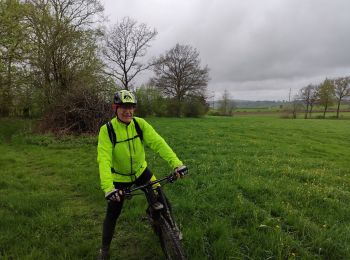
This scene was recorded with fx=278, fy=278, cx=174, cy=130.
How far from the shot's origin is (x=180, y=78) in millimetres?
54719

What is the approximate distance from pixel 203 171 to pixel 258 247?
455 cm

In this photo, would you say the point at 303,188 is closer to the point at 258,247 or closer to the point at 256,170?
the point at 256,170

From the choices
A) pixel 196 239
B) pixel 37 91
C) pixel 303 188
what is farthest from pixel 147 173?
pixel 37 91

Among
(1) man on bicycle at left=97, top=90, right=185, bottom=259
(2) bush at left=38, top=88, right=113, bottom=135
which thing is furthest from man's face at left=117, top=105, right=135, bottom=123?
(2) bush at left=38, top=88, right=113, bottom=135

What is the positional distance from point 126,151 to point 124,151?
1.1 inches

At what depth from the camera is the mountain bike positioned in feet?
11.5

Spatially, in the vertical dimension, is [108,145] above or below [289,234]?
above

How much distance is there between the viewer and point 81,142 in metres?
15.9

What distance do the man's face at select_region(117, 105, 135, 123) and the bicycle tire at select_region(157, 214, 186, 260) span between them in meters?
1.43

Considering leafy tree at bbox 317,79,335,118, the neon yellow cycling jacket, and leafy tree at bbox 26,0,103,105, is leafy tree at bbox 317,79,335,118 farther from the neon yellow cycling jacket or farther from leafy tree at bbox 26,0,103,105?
the neon yellow cycling jacket

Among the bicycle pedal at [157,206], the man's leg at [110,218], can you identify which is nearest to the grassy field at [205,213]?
the man's leg at [110,218]

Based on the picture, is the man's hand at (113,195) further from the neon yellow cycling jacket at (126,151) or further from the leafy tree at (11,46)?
the leafy tree at (11,46)

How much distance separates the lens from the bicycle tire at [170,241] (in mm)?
3475

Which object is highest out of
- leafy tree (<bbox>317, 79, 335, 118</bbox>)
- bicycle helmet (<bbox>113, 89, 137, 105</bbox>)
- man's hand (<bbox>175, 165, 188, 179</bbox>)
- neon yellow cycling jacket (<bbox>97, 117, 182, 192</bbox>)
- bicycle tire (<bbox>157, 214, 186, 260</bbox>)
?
leafy tree (<bbox>317, 79, 335, 118</bbox>)
